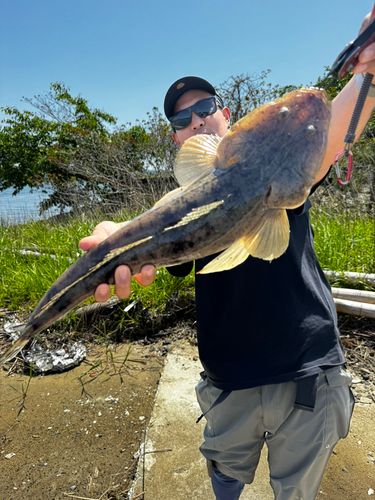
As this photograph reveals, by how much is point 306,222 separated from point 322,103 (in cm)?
85

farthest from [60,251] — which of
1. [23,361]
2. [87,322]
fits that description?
A: [23,361]

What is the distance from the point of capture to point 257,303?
1974mm

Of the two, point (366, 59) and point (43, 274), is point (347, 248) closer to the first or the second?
point (366, 59)

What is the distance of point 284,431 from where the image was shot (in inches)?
76.4

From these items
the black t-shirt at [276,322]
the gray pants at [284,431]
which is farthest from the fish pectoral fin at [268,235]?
the gray pants at [284,431]

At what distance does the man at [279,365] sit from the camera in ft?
6.11

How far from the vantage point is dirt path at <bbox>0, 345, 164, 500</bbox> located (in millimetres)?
2637

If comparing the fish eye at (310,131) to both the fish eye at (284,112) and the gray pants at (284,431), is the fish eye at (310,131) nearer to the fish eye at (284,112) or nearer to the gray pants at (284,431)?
the fish eye at (284,112)

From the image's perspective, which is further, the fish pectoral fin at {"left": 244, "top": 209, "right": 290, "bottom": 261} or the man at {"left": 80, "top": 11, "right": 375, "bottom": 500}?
the man at {"left": 80, "top": 11, "right": 375, "bottom": 500}

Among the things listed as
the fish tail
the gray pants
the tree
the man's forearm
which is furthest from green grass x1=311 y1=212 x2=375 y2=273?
the tree

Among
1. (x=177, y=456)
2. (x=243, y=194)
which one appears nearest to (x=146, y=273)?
(x=243, y=194)

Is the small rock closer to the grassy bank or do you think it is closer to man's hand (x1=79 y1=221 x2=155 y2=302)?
the grassy bank

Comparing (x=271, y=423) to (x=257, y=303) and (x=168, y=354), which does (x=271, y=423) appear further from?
(x=168, y=354)

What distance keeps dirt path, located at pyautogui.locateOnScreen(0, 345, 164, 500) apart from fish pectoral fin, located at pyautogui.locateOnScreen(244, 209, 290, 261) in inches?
96.5
